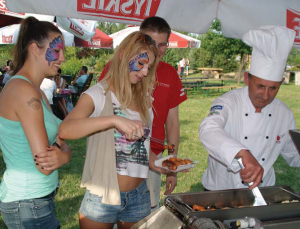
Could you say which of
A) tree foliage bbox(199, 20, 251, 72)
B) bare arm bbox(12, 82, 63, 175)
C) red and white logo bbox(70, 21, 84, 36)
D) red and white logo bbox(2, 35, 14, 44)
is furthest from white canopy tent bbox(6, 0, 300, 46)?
tree foliage bbox(199, 20, 251, 72)

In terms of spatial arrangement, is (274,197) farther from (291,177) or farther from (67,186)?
(291,177)

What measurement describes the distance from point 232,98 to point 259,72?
0.86ft

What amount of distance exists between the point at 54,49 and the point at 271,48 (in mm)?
1268

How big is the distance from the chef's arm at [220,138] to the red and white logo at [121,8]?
976 millimetres

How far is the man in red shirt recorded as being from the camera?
233 cm

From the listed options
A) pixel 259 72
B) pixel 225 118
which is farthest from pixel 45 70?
pixel 259 72

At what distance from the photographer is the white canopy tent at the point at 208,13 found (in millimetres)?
2352

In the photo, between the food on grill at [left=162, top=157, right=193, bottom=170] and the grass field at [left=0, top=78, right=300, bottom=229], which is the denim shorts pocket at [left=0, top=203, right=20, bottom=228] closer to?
the food on grill at [left=162, top=157, right=193, bottom=170]

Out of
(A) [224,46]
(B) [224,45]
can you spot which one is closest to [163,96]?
(B) [224,45]

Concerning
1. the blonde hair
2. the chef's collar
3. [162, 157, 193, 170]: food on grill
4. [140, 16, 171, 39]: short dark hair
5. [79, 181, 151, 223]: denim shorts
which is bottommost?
[79, 181, 151, 223]: denim shorts

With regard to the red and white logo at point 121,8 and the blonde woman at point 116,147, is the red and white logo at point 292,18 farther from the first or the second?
the blonde woman at point 116,147

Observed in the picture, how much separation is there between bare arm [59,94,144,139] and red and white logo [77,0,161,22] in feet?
2.98

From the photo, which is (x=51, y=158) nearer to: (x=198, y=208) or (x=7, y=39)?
(x=198, y=208)

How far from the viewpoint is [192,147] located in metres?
6.25
